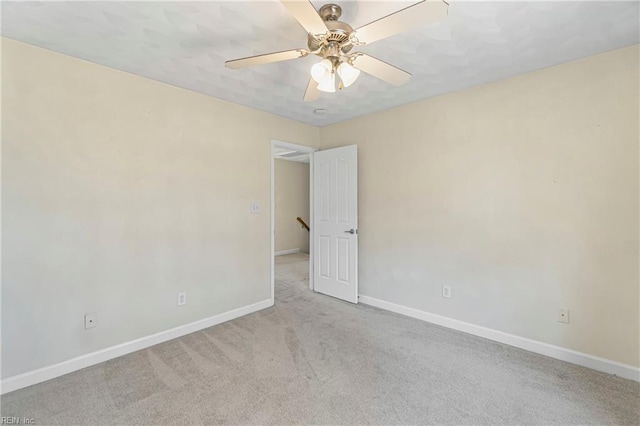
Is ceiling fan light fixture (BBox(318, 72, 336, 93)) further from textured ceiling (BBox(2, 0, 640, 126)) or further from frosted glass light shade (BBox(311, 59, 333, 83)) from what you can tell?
textured ceiling (BBox(2, 0, 640, 126))

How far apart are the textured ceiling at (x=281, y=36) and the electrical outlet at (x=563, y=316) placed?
1.97m

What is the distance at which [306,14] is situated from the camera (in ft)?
4.10

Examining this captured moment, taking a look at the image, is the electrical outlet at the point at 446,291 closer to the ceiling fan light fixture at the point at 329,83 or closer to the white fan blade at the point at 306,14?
the ceiling fan light fixture at the point at 329,83

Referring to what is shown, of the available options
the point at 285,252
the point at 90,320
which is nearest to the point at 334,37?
the point at 90,320

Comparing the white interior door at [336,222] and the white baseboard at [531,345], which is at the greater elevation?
the white interior door at [336,222]

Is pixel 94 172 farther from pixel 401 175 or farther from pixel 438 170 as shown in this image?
pixel 438 170

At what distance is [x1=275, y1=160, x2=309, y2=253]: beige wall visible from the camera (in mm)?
7113

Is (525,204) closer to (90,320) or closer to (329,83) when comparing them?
(329,83)

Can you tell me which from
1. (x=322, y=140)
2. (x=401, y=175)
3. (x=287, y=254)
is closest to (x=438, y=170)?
(x=401, y=175)

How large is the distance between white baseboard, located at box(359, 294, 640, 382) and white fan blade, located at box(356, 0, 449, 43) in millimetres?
2633

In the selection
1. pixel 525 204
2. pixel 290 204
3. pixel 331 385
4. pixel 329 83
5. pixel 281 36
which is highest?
pixel 281 36

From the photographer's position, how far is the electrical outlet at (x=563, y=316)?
2279 millimetres

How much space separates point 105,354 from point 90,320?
31cm

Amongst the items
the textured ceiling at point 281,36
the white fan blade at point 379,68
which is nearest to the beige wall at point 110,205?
the textured ceiling at point 281,36
